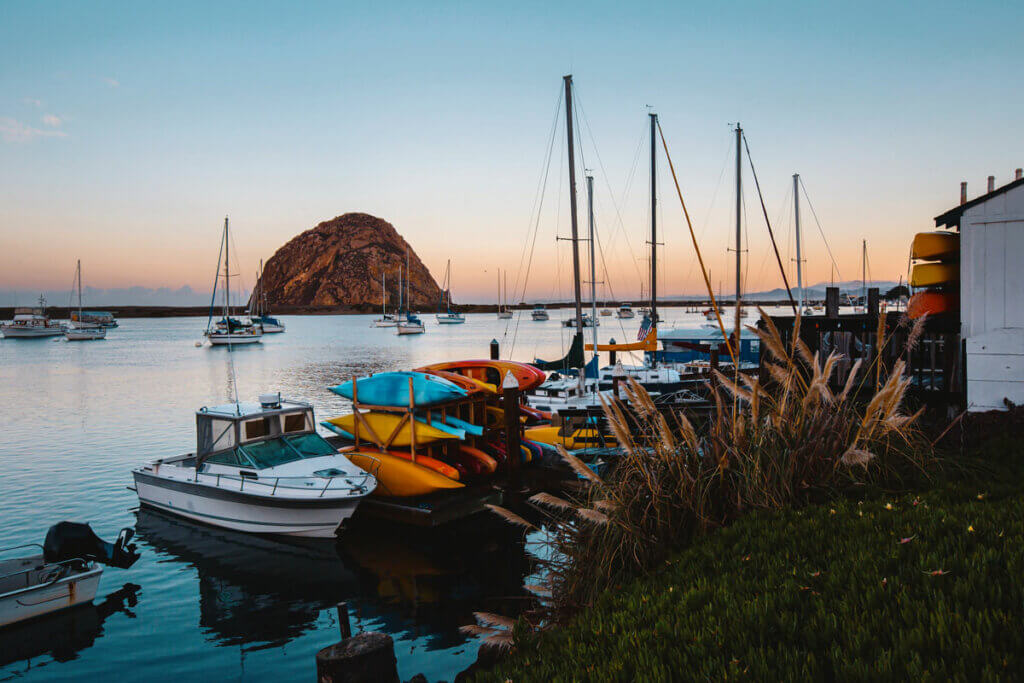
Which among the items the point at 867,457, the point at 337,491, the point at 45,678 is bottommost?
the point at 45,678

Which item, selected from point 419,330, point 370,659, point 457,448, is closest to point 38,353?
point 419,330

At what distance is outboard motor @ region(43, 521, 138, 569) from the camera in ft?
34.1

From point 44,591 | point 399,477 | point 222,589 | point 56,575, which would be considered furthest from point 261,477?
point 44,591

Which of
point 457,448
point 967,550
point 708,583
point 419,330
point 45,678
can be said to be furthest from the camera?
point 419,330

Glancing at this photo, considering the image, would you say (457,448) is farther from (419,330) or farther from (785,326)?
(419,330)

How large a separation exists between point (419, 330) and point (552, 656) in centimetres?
10590

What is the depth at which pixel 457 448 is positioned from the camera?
16328 mm

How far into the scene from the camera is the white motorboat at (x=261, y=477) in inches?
508

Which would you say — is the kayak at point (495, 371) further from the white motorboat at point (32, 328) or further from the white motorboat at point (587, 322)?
the white motorboat at point (32, 328)

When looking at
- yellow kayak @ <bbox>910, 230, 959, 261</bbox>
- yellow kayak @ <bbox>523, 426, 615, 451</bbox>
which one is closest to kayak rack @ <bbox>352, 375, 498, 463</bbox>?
yellow kayak @ <bbox>523, 426, 615, 451</bbox>

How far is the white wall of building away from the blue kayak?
33.0ft

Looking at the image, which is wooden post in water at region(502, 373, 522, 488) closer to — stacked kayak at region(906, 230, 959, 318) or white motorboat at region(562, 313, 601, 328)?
stacked kayak at region(906, 230, 959, 318)

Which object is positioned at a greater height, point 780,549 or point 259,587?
point 780,549

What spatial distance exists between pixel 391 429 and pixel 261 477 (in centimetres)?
314
